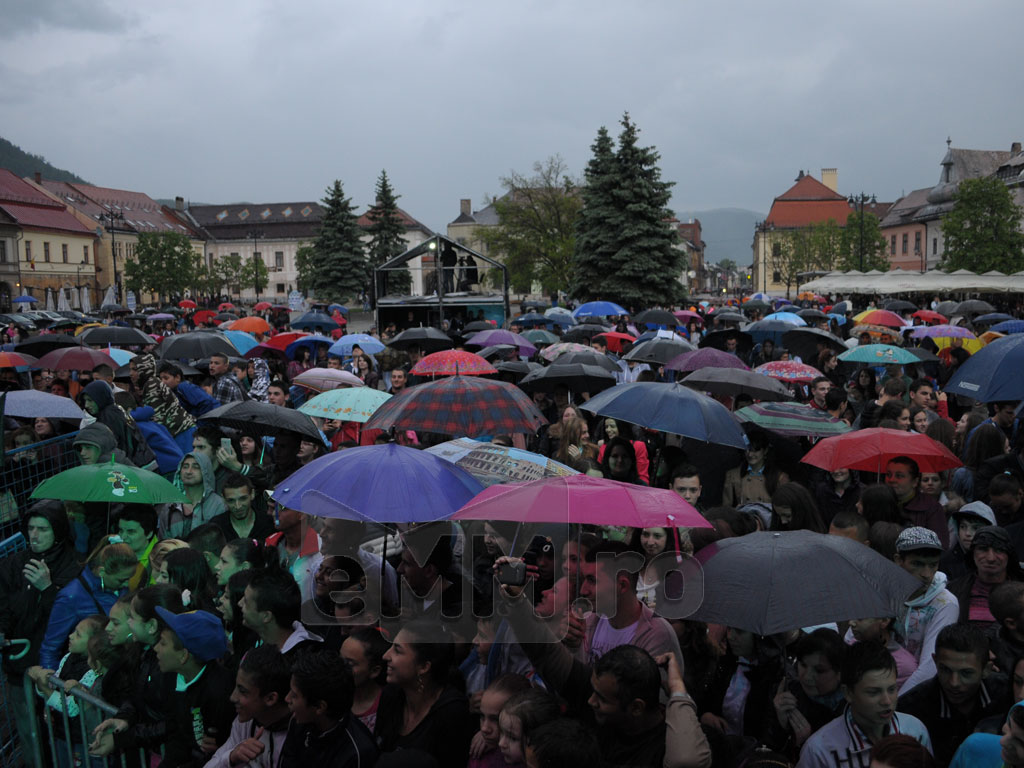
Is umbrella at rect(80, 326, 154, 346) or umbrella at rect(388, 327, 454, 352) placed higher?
umbrella at rect(80, 326, 154, 346)

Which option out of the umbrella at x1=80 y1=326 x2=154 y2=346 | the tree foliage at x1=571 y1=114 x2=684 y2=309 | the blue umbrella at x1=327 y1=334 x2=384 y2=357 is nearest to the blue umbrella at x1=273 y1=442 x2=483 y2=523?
the blue umbrella at x1=327 y1=334 x2=384 y2=357

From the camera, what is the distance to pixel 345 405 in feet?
27.2

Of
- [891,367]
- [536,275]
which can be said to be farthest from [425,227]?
[891,367]


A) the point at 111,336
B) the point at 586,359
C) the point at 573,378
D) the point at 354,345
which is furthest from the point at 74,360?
the point at 586,359

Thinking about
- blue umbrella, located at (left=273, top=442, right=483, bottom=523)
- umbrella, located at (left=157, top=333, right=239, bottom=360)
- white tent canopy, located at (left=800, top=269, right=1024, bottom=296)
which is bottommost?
blue umbrella, located at (left=273, top=442, right=483, bottom=523)

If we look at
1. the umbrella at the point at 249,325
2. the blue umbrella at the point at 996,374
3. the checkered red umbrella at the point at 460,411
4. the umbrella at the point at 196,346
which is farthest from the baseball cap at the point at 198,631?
the umbrella at the point at 249,325

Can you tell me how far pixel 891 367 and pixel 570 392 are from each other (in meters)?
3.95

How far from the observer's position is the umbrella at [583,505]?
4027 millimetres

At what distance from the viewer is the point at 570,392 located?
10422 mm

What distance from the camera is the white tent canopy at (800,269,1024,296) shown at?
32.1 meters

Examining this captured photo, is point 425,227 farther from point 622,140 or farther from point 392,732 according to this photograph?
point 392,732

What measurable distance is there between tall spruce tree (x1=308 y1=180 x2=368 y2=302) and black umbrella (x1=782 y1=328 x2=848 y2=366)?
46.8 metres

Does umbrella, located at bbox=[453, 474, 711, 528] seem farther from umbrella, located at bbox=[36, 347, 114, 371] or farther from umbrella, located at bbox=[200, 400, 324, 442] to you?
umbrella, located at bbox=[36, 347, 114, 371]

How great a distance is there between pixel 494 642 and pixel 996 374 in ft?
15.9
